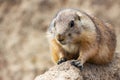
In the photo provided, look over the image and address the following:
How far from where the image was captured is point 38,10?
13.8 meters

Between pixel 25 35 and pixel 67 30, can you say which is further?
pixel 25 35

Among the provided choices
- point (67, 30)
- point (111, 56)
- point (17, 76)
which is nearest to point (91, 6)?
point (17, 76)

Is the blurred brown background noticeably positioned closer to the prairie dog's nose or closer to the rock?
the rock

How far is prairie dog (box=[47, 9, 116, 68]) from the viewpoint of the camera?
680 centimetres

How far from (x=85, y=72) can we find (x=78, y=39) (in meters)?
0.38

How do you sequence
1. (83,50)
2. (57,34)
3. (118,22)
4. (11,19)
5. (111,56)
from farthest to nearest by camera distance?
1. (11,19)
2. (118,22)
3. (111,56)
4. (83,50)
5. (57,34)

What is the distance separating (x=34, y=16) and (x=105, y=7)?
5.34ft

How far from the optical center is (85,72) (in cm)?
695

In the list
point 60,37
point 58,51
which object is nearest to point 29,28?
point 58,51

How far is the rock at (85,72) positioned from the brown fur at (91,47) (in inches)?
Result: 3.6

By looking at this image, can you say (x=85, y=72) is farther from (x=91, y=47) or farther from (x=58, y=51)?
(x=58, y=51)

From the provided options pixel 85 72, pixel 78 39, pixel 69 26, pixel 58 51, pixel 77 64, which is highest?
pixel 69 26

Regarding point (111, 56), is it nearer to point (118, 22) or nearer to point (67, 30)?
point (67, 30)

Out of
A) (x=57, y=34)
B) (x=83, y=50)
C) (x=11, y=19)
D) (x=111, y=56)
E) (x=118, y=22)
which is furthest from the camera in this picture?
(x=11, y=19)
